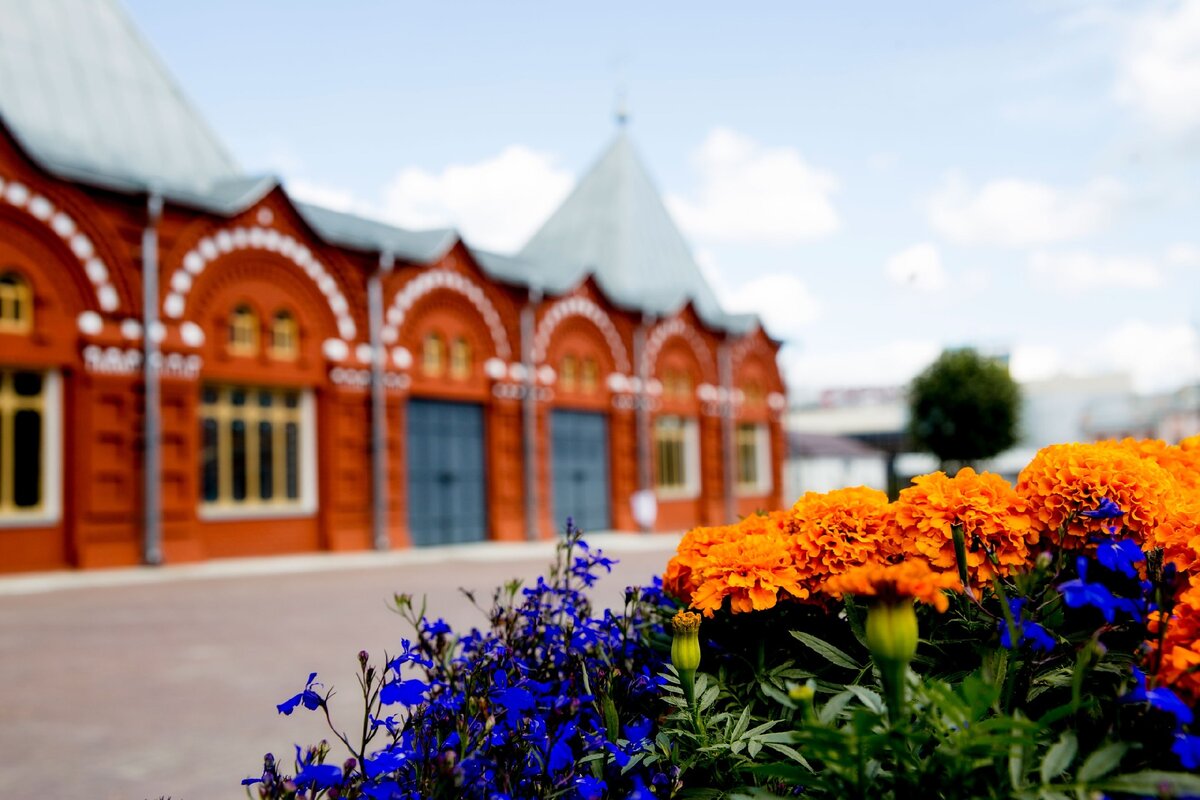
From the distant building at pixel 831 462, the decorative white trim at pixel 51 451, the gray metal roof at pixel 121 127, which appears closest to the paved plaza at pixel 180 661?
the decorative white trim at pixel 51 451

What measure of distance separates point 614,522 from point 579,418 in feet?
8.99

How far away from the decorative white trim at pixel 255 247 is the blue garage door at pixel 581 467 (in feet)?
19.6

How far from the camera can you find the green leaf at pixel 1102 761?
1354 millimetres

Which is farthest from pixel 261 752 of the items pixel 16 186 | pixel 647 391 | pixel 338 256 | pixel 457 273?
pixel 647 391

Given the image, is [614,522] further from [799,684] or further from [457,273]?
[799,684]

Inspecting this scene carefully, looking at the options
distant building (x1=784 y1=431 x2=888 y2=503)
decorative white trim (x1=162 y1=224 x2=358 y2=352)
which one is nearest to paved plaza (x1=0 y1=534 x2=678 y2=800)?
decorative white trim (x1=162 y1=224 x2=358 y2=352)

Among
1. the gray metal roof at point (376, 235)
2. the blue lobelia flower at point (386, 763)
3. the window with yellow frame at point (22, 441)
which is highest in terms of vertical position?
the gray metal roof at point (376, 235)

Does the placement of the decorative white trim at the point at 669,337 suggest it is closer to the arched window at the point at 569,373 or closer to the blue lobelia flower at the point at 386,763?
the arched window at the point at 569,373

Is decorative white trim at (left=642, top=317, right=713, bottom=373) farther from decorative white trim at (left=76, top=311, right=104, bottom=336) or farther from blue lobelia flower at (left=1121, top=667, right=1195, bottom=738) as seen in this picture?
blue lobelia flower at (left=1121, top=667, right=1195, bottom=738)

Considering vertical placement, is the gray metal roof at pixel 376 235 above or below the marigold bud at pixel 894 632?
above

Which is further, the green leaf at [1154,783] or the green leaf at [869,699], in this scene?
the green leaf at [869,699]

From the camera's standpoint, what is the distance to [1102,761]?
4.50 feet

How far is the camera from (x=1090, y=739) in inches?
64.9

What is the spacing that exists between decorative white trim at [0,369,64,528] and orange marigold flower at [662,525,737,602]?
13905mm
